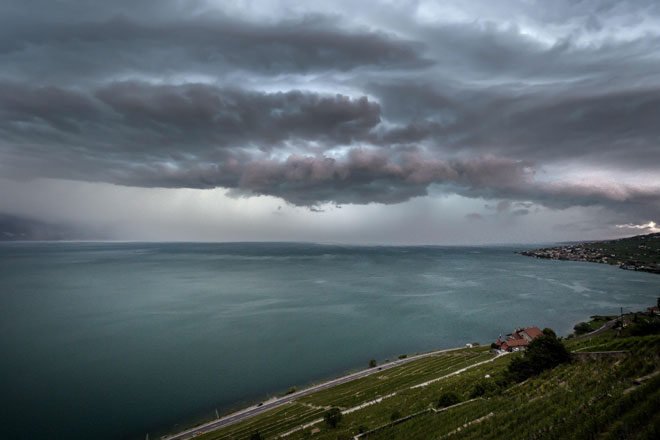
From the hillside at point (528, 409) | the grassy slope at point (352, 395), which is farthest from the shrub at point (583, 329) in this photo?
the hillside at point (528, 409)

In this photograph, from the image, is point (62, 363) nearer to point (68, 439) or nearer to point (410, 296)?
point (68, 439)

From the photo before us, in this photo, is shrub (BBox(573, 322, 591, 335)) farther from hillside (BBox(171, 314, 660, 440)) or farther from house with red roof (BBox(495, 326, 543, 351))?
hillside (BBox(171, 314, 660, 440))

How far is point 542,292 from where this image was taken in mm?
113375

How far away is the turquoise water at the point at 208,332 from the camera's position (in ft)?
134

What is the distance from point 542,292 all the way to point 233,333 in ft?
388

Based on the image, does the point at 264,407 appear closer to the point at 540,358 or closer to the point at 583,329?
the point at 540,358

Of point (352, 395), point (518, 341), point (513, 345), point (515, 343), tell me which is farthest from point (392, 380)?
point (518, 341)

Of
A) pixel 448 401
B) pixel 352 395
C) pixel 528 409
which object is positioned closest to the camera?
pixel 528 409

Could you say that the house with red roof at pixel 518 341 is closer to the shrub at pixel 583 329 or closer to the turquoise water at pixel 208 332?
the turquoise water at pixel 208 332

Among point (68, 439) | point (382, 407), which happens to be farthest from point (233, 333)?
point (382, 407)

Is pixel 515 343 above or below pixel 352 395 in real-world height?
above

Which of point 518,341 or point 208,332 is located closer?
point 518,341

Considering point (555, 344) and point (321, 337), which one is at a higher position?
point (555, 344)

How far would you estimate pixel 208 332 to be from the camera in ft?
230
